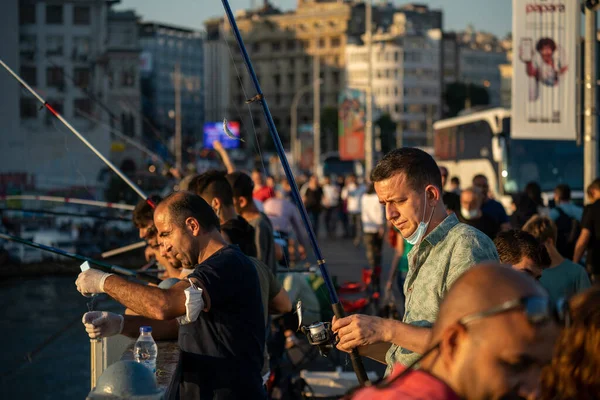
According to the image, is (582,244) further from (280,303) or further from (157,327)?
(157,327)

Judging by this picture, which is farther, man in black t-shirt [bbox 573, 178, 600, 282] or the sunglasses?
man in black t-shirt [bbox 573, 178, 600, 282]

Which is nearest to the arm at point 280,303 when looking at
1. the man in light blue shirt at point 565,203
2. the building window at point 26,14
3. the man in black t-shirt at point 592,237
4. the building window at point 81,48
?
the man in black t-shirt at point 592,237

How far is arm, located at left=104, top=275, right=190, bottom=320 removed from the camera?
4.50 m

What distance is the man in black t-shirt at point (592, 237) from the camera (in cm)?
1024

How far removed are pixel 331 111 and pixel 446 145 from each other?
4054 inches

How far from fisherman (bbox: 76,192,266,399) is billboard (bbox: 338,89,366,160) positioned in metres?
42.7

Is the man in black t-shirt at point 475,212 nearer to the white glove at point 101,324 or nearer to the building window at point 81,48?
the white glove at point 101,324

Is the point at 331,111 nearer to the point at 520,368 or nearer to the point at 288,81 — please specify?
the point at 288,81

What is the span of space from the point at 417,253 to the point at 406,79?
147m

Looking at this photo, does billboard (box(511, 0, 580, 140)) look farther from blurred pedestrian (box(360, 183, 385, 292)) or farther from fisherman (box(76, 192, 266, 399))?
fisherman (box(76, 192, 266, 399))

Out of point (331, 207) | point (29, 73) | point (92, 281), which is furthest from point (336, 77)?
point (92, 281)

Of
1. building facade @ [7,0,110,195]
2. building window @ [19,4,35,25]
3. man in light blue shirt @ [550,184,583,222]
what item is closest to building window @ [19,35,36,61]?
building facade @ [7,0,110,195]

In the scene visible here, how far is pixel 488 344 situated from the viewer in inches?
92.0

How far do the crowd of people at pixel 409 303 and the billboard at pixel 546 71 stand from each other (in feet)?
11.6
